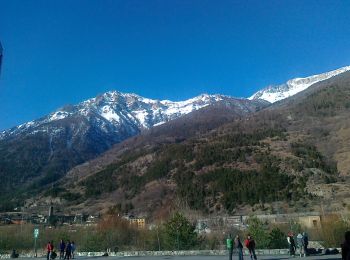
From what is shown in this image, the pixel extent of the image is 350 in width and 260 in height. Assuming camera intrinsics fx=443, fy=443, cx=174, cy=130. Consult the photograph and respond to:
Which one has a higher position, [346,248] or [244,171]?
[244,171]

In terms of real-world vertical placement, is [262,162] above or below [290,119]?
below

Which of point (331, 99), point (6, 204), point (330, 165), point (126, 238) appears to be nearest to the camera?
point (126, 238)

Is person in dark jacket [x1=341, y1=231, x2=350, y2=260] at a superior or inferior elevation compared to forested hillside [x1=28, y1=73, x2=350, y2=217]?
inferior

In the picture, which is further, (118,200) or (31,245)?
(118,200)

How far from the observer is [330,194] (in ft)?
291

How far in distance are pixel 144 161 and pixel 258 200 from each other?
295 feet

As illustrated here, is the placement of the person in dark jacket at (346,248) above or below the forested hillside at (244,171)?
below

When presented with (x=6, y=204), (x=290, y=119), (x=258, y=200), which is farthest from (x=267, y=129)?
(x=6, y=204)

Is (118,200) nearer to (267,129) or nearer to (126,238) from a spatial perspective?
(267,129)

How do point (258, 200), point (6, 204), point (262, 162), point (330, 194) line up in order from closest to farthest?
point (330, 194) < point (258, 200) < point (262, 162) < point (6, 204)

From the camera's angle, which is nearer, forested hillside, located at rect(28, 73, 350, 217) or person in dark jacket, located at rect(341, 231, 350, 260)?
person in dark jacket, located at rect(341, 231, 350, 260)

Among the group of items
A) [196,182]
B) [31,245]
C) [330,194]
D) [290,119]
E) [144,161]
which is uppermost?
[290,119]

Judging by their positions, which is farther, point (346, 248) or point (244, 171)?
point (244, 171)

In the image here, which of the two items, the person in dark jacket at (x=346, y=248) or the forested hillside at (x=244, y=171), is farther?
the forested hillside at (x=244, y=171)
